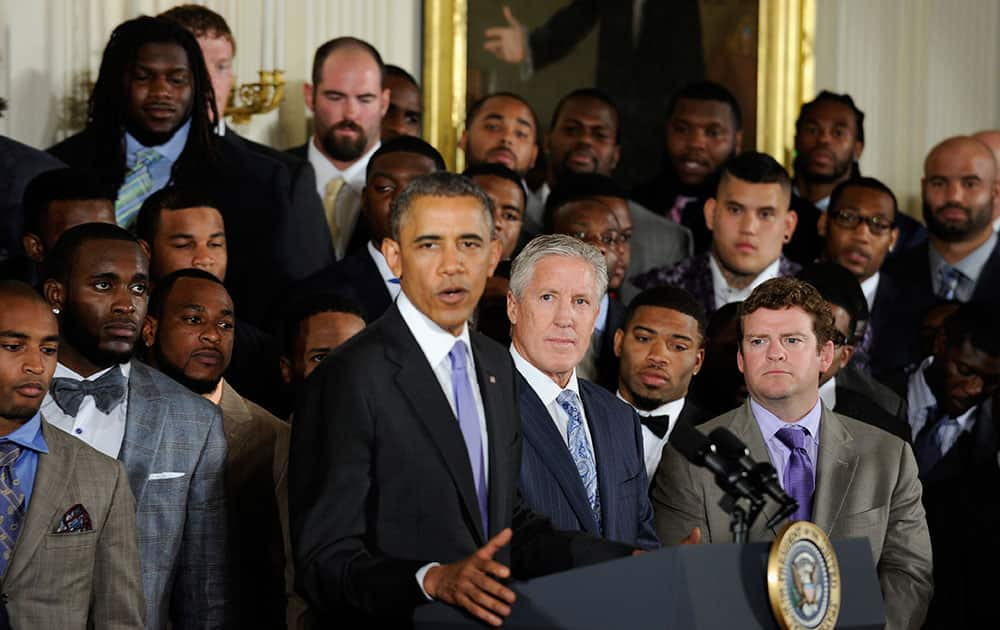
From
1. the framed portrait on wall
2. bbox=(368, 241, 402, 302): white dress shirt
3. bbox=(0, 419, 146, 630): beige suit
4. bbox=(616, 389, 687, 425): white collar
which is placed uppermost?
the framed portrait on wall

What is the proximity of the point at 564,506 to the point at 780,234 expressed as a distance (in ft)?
9.48

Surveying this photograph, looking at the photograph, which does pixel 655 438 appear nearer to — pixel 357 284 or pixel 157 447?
pixel 357 284

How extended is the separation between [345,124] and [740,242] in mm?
1836

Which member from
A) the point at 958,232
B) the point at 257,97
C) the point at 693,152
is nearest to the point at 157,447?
the point at 257,97

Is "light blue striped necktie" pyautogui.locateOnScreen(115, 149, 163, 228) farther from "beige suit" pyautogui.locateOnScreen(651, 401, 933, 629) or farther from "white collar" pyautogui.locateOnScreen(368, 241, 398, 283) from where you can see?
"beige suit" pyautogui.locateOnScreen(651, 401, 933, 629)

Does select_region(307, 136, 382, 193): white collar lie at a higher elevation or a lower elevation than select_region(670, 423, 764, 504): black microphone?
higher

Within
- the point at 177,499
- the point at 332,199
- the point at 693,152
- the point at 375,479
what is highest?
the point at 693,152

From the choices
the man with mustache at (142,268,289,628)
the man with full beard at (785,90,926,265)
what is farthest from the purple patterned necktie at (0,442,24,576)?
the man with full beard at (785,90,926,265)

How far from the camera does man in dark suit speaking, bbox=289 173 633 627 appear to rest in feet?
11.5

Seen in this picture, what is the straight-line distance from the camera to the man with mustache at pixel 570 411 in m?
4.50

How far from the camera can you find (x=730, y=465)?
11.9 ft

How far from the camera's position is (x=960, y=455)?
6.52 metres

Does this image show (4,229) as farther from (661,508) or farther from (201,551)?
(661,508)

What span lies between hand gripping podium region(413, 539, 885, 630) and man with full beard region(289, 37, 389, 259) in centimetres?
409
